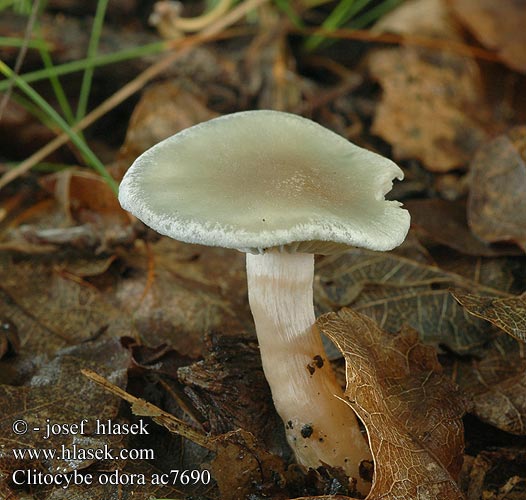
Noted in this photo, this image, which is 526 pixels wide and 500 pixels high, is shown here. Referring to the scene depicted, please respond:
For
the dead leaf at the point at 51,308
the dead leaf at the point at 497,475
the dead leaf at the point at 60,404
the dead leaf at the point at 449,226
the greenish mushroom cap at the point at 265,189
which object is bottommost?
the dead leaf at the point at 51,308

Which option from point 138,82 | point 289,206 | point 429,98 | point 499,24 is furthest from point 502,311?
point 499,24

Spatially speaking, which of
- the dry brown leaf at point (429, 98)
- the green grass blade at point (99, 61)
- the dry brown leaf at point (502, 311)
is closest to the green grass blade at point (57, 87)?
the green grass blade at point (99, 61)

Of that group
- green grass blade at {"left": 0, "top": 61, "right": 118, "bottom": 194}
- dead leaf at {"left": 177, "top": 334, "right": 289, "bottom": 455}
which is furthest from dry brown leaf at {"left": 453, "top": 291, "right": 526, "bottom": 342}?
green grass blade at {"left": 0, "top": 61, "right": 118, "bottom": 194}

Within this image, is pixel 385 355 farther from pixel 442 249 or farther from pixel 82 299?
pixel 82 299

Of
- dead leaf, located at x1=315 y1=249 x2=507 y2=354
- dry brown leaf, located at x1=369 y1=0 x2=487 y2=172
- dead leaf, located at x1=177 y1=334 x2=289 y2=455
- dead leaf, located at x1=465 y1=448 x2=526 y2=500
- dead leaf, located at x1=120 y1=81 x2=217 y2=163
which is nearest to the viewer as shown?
dead leaf, located at x1=465 y1=448 x2=526 y2=500

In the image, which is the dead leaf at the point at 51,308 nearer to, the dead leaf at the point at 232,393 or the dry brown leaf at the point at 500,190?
the dead leaf at the point at 232,393

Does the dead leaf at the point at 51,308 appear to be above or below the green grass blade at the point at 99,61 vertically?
below

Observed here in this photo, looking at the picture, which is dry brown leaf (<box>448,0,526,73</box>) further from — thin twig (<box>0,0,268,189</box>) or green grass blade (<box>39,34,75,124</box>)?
green grass blade (<box>39,34,75,124</box>)
